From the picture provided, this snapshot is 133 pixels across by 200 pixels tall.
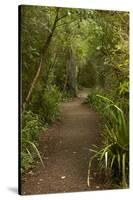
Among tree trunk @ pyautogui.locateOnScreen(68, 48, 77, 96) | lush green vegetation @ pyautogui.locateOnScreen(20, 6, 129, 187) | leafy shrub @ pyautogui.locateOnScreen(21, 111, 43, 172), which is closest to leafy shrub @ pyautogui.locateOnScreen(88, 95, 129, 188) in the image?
lush green vegetation @ pyautogui.locateOnScreen(20, 6, 129, 187)

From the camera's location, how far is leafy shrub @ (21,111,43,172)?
11.1 ft

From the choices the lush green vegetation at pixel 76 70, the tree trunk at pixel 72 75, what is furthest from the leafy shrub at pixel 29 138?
the tree trunk at pixel 72 75

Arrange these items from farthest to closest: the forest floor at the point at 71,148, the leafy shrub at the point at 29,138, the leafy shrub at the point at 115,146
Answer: the leafy shrub at the point at 115,146, the forest floor at the point at 71,148, the leafy shrub at the point at 29,138

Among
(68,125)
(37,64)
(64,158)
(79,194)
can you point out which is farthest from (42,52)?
(79,194)

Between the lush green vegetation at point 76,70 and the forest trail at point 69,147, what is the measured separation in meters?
0.06

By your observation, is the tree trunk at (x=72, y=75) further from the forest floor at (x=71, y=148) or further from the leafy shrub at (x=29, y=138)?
the leafy shrub at (x=29, y=138)

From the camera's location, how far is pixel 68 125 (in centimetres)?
358

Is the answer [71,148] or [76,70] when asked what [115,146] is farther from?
[76,70]

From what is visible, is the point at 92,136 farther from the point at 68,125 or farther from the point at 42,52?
the point at 42,52

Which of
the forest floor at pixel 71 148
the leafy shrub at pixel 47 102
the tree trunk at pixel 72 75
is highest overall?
the tree trunk at pixel 72 75

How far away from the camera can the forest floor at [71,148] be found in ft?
11.4

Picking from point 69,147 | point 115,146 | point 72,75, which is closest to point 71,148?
point 69,147

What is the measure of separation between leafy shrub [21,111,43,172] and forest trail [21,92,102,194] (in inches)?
2.2

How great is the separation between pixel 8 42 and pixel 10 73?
0.21 metres
